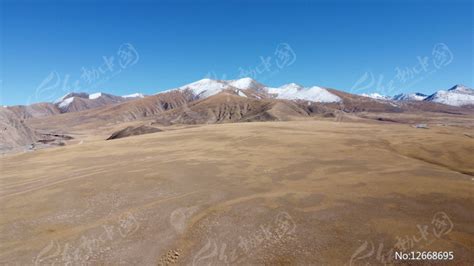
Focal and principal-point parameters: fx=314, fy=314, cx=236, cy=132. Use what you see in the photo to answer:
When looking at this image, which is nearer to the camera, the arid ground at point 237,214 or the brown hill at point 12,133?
the arid ground at point 237,214

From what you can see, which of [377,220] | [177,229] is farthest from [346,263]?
[177,229]

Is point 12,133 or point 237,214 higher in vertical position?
point 12,133

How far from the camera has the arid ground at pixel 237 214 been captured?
17984mm

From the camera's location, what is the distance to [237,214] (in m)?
22.9

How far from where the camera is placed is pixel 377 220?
20938 mm

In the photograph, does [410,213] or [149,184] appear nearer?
[410,213]

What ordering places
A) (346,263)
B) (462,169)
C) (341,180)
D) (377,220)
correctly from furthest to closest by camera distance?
(462,169) → (341,180) → (377,220) → (346,263)

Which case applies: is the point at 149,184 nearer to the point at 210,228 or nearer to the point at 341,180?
the point at 210,228

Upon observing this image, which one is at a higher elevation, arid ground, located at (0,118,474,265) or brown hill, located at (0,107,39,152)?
brown hill, located at (0,107,39,152)

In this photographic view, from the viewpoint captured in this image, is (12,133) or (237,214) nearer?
(237,214)

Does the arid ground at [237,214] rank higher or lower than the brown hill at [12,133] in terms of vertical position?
lower

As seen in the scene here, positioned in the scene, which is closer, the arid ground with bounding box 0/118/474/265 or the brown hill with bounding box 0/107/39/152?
the arid ground with bounding box 0/118/474/265

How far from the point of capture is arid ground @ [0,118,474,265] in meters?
18.0

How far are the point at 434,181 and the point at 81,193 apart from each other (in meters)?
32.4
